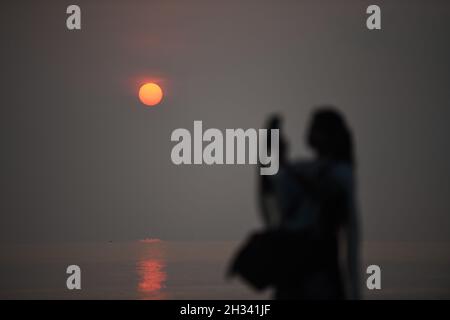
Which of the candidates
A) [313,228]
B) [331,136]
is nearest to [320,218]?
[313,228]

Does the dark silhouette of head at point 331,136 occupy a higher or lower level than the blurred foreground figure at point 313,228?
higher

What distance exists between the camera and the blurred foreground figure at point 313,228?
3.33 metres

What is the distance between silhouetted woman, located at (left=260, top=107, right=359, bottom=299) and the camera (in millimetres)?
3340

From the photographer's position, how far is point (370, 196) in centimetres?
17412

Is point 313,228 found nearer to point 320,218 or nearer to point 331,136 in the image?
point 320,218

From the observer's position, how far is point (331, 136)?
135 inches

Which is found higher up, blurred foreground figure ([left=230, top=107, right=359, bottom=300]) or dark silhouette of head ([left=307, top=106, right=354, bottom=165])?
dark silhouette of head ([left=307, top=106, right=354, bottom=165])

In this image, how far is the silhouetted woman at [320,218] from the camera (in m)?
3.34

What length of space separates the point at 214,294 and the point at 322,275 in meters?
19.4

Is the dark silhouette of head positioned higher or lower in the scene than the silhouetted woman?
higher

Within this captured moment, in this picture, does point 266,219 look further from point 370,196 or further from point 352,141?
point 370,196

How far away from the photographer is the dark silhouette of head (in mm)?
3412
